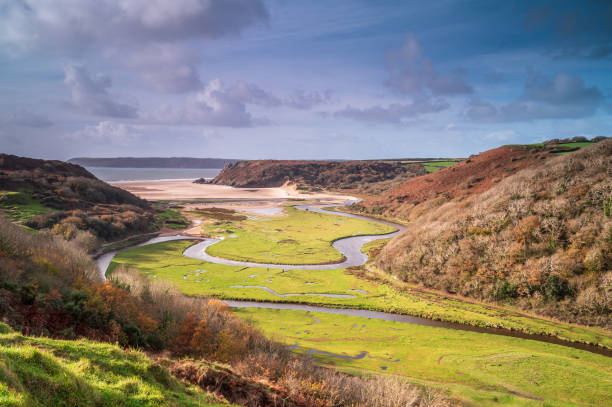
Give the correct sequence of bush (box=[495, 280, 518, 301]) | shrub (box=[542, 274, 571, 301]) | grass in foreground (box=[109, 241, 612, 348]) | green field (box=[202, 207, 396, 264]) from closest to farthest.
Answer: grass in foreground (box=[109, 241, 612, 348])
shrub (box=[542, 274, 571, 301])
bush (box=[495, 280, 518, 301])
green field (box=[202, 207, 396, 264])

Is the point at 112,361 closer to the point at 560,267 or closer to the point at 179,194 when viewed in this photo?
the point at 560,267

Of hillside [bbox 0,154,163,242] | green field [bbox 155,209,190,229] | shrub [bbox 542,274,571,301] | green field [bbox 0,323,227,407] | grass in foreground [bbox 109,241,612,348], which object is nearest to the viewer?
green field [bbox 0,323,227,407]

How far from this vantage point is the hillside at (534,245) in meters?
37.8

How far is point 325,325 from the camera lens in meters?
38.3

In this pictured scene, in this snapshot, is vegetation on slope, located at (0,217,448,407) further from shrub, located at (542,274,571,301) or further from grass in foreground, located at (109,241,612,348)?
shrub, located at (542,274,571,301)

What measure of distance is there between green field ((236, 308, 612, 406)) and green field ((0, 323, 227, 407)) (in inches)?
679

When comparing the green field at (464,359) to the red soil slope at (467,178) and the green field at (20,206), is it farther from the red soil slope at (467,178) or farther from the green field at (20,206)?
the red soil slope at (467,178)

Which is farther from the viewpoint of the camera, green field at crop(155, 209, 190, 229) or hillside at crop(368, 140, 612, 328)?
green field at crop(155, 209, 190, 229)

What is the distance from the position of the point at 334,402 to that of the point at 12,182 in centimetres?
11133

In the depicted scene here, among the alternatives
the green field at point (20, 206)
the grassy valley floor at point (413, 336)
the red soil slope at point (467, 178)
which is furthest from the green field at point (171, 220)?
the red soil slope at point (467, 178)

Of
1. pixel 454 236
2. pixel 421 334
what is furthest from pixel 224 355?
pixel 454 236

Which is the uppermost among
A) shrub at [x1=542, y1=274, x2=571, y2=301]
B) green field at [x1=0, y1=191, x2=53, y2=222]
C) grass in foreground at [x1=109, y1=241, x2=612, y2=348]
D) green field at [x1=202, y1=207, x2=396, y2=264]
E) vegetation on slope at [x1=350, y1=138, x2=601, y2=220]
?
vegetation on slope at [x1=350, y1=138, x2=601, y2=220]

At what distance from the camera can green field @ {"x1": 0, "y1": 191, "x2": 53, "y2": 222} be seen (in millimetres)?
71806

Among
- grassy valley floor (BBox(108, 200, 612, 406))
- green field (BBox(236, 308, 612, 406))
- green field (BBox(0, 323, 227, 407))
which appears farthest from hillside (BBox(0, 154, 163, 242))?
Result: green field (BBox(0, 323, 227, 407))
